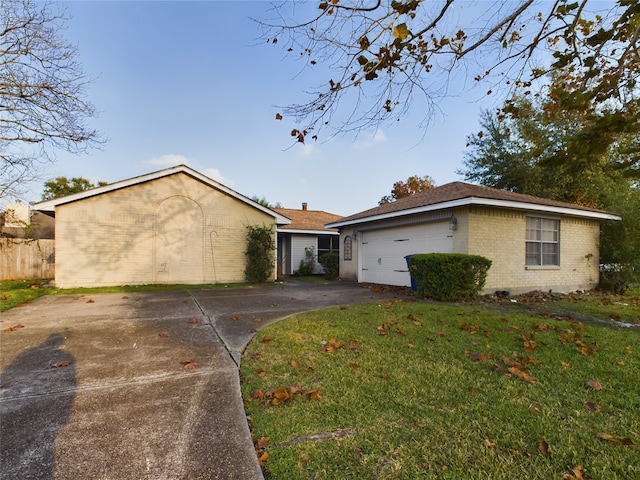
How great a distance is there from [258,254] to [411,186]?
25.3m

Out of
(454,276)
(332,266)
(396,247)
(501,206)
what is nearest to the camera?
(454,276)

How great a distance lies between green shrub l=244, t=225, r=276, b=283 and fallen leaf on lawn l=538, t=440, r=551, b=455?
39.4 ft

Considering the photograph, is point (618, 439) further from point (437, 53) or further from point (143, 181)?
point (143, 181)

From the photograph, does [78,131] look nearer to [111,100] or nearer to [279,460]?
[111,100]

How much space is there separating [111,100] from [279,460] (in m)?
13.6

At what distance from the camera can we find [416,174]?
114 feet

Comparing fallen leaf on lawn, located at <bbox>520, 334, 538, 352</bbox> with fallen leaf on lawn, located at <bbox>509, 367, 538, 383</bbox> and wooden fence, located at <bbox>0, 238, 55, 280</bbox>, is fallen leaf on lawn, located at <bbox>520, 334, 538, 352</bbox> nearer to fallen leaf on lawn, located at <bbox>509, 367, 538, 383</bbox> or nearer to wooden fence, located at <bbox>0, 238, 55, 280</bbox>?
fallen leaf on lawn, located at <bbox>509, 367, 538, 383</bbox>

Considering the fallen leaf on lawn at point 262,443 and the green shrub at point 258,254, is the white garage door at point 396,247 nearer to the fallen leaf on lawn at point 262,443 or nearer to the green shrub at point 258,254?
the green shrub at point 258,254

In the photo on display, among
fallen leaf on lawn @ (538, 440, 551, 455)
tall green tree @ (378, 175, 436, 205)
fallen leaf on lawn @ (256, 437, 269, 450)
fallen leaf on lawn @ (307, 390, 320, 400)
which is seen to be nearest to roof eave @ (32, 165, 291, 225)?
fallen leaf on lawn @ (307, 390, 320, 400)

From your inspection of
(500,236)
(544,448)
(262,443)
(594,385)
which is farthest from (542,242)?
(262,443)

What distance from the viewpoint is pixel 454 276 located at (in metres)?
8.30

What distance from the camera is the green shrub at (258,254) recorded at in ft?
44.1

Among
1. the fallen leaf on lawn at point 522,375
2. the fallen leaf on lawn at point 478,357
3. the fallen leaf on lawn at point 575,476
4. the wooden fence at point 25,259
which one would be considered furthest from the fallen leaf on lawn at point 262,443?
the wooden fence at point 25,259

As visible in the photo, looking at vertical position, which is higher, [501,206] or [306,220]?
[306,220]
